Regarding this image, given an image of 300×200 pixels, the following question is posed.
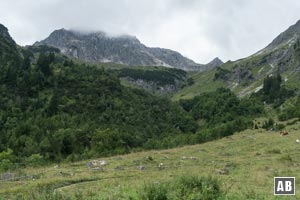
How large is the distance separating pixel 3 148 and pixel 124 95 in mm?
69548

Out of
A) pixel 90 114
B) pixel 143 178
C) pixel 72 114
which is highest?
pixel 90 114

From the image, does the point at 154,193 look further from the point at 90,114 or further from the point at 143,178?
the point at 90,114

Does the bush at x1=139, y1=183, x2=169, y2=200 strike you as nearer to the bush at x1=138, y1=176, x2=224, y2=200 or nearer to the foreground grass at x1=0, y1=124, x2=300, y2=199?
the bush at x1=138, y1=176, x2=224, y2=200

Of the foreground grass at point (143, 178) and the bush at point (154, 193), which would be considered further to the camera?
the foreground grass at point (143, 178)

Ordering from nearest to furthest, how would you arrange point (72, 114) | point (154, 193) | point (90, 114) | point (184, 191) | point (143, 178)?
point (154, 193), point (184, 191), point (143, 178), point (72, 114), point (90, 114)

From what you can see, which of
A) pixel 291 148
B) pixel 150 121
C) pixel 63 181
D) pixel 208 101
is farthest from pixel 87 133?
pixel 208 101

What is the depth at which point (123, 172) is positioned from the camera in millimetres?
31422

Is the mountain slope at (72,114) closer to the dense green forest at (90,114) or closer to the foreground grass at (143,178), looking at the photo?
the dense green forest at (90,114)

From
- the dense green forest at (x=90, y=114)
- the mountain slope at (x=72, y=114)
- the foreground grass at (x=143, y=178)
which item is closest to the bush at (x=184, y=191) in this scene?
the foreground grass at (x=143, y=178)

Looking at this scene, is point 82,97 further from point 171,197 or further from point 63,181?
point 171,197

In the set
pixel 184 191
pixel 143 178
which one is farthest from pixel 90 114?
pixel 184 191

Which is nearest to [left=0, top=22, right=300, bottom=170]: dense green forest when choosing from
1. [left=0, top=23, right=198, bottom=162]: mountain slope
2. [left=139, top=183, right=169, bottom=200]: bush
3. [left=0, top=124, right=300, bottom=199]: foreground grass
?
[left=0, top=23, right=198, bottom=162]: mountain slope

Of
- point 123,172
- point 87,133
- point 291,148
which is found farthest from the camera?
point 87,133

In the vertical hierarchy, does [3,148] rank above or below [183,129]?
below
